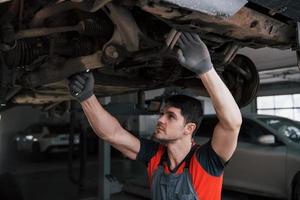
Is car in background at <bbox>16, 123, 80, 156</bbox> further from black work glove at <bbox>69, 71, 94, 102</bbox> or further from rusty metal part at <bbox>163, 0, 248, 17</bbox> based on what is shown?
rusty metal part at <bbox>163, 0, 248, 17</bbox>

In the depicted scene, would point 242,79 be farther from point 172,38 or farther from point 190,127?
point 172,38

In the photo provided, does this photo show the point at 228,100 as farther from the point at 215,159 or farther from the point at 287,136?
the point at 287,136

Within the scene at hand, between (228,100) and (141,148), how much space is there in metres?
0.68

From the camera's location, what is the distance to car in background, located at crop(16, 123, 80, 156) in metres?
7.44

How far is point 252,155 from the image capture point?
4.88 meters

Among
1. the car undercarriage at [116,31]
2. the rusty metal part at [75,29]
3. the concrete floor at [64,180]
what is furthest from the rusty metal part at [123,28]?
the concrete floor at [64,180]

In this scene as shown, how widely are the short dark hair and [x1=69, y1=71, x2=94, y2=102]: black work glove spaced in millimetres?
430

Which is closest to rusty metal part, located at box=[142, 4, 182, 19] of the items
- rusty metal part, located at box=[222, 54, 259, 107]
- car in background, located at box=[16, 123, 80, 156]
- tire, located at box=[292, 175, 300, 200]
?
rusty metal part, located at box=[222, 54, 259, 107]

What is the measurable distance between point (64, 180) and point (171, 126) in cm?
547

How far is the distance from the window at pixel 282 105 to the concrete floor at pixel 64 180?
253 inches

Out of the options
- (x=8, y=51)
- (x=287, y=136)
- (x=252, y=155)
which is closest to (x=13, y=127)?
(x=252, y=155)

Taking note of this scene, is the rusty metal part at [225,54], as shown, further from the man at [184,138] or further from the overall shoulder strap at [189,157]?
the overall shoulder strap at [189,157]

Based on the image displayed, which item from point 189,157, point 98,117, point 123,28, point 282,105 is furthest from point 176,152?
point 282,105

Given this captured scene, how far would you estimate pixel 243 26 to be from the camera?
62.4 inches
